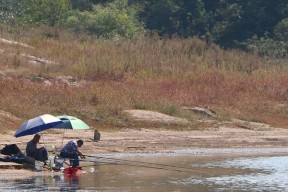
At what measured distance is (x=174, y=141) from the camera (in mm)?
35875

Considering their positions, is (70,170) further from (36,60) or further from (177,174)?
(36,60)

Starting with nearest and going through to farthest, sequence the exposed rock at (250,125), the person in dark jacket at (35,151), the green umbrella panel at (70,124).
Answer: the person in dark jacket at (35,151), the green umbrella panel at (70,124), the exposed rock at (250,125)

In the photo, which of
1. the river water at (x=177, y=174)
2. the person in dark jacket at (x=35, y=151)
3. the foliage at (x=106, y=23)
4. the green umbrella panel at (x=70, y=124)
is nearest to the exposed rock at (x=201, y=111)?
the river water at (x=177, y=174)

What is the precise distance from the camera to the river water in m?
26.1

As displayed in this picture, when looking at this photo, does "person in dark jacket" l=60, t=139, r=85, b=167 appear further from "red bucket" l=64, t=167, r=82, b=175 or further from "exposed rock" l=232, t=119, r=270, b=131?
"exposed rock" l=232, t=119, r=270, b=131

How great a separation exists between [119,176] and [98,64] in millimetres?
16805

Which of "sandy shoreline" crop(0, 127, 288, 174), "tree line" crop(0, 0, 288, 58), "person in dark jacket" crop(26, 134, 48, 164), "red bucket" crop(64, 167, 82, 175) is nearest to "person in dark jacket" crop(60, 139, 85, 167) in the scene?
"red bucket" crop(64, 167, 82, 175)

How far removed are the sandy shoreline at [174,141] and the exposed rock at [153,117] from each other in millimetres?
844

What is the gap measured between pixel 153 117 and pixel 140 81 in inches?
220

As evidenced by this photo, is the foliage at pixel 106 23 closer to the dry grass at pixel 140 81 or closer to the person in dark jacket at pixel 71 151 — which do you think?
the dry grass at pixel 140 81

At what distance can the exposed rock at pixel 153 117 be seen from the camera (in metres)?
37.9

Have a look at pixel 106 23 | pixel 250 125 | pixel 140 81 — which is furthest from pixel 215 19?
pixel 250 125

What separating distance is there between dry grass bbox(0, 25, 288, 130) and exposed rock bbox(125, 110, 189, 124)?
48cm

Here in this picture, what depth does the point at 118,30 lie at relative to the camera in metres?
60.8
